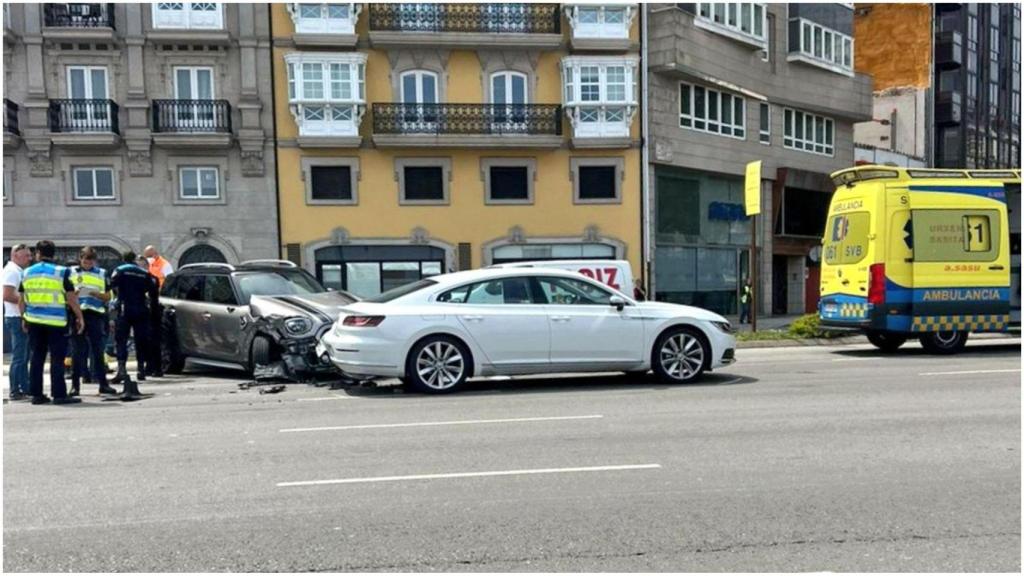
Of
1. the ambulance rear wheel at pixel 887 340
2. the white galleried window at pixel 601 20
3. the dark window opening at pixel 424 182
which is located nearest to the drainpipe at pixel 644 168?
the white galleried window at pixel 601 20

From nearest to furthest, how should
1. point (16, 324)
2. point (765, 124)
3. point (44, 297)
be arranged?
point (44, 297)
point (16, 324)
point (765, 124)

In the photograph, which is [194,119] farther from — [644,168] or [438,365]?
[438,365]

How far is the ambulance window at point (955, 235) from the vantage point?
12883 millimetres

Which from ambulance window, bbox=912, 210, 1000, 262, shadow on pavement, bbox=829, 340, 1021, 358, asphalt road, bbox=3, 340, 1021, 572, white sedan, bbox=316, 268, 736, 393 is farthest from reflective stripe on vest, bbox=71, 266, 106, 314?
ambulance window, bbox=912, 210, 1000, 262

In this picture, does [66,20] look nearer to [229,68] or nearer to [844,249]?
[229,68]

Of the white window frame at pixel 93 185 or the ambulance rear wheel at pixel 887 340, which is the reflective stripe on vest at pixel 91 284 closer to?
the ambulance rear wheel at pixel 887 340

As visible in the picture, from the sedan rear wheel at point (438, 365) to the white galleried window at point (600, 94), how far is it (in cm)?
1672

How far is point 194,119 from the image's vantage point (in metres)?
23.5

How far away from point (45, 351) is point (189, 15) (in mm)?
16962

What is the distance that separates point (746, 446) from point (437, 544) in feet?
10.3

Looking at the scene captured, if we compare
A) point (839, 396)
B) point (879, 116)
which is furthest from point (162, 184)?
point (879, 116)

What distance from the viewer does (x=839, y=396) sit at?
8.96 metres

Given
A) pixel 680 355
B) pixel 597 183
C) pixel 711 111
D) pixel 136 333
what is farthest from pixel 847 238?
pixel 711 111

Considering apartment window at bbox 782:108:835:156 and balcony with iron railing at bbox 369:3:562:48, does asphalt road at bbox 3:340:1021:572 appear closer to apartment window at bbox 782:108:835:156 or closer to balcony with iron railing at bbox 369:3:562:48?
balcony with iron railing at bbox 369:3:562:48
